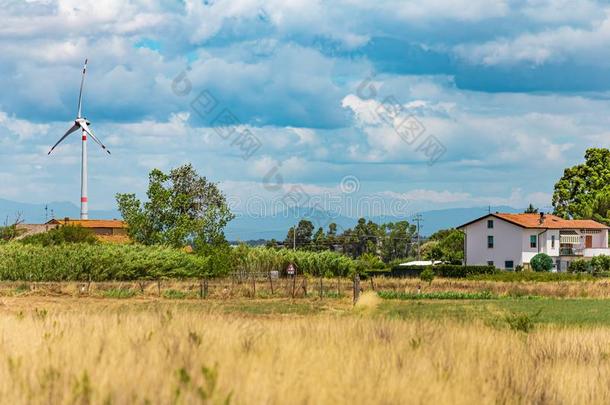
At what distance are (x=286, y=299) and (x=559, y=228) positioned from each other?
2607 inches

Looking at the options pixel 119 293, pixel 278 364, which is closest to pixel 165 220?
pixel 119 293

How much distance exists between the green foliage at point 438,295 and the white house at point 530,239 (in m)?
52.8

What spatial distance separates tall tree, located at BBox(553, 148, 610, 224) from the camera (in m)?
123

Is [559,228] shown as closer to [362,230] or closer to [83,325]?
[362,230]

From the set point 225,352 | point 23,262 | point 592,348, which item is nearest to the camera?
point 225,352

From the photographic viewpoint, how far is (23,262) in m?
66.6

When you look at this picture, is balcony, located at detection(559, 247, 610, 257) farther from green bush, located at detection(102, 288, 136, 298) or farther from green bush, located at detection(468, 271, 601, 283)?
green bush, located at detection(102, 288, 136, 298)

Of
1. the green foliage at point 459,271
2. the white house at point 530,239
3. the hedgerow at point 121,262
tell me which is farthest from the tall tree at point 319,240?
the hedgerow at point 121,262

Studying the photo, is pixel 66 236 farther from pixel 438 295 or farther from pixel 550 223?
pixel 550 223

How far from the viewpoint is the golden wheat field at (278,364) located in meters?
10.6

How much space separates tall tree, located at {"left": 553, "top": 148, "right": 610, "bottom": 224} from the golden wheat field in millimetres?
107108

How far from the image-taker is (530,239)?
110 m

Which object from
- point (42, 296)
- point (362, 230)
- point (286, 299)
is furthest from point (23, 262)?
point (362, 230)

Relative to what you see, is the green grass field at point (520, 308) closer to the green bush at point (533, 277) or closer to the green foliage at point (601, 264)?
the green bush at point (533, 277)
